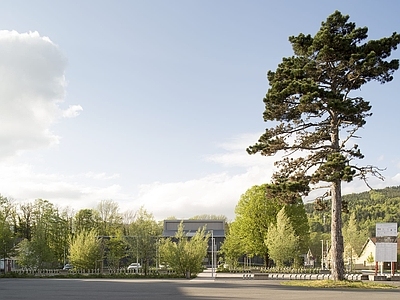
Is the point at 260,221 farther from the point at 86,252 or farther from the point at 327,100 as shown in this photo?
the point at 327,100

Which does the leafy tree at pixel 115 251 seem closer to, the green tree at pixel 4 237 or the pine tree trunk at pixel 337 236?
the green tree at pixel 4 237

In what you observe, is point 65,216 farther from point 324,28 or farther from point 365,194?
point 365,194

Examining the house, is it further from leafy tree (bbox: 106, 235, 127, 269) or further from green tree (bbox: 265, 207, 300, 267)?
leafy tree (bbox: 106, 235, 127, 269)

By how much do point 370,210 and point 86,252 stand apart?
88.6 metres

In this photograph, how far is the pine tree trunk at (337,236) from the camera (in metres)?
32.7

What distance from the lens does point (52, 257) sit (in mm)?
56438

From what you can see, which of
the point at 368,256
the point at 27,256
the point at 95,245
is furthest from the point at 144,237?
the point at 368,256

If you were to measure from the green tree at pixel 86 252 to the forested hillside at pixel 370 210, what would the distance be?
6433 centimetres

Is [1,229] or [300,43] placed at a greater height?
[300,43]

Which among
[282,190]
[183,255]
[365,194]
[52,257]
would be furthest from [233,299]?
[365,194]

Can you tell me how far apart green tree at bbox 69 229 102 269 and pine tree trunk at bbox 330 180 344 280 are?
28584 mm

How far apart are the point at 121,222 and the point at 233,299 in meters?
55.2

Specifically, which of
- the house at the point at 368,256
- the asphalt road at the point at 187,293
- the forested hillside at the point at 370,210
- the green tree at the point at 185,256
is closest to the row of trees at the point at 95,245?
the green tree at the point at 185,256

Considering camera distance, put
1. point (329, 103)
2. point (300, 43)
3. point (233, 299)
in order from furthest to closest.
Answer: point (300, 43) < point (329, 103) < point (233, 299)
